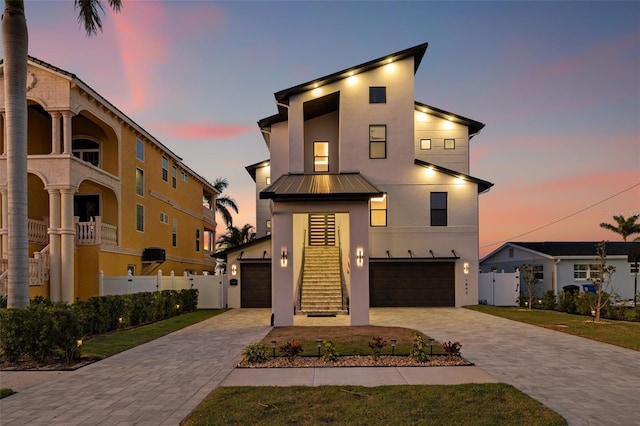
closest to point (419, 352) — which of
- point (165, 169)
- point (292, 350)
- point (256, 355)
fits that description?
point (292, 350)

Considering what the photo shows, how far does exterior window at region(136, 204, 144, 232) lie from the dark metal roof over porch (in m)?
9.71

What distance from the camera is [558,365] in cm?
905

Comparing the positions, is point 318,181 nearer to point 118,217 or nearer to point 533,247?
point 118,217

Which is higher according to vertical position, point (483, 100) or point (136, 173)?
point (483, 100)

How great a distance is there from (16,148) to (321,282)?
14.0m

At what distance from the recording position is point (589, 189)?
34125 millimetres

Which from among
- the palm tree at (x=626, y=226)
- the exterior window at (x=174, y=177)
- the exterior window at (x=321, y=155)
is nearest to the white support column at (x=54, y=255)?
the exterior window at (x=174, y=177)

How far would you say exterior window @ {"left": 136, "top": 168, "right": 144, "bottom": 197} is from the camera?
→ 23733 mm

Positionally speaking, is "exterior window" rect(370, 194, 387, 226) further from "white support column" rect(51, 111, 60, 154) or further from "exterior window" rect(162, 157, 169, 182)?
"white support column" rect(51, 111, 60, 154)

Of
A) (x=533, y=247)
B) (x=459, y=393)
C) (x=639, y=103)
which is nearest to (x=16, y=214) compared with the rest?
(x=459, y=393)

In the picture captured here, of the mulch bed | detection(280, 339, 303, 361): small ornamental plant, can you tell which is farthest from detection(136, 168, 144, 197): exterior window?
detection(280, 339, 303, 361): small ornamental plant

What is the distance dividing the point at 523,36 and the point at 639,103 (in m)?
8.98

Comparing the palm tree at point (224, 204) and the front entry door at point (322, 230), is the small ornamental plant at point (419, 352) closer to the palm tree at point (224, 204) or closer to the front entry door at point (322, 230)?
the front entry door at point (322, 230)

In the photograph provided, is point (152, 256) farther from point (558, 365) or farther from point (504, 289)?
point (558, 365)
